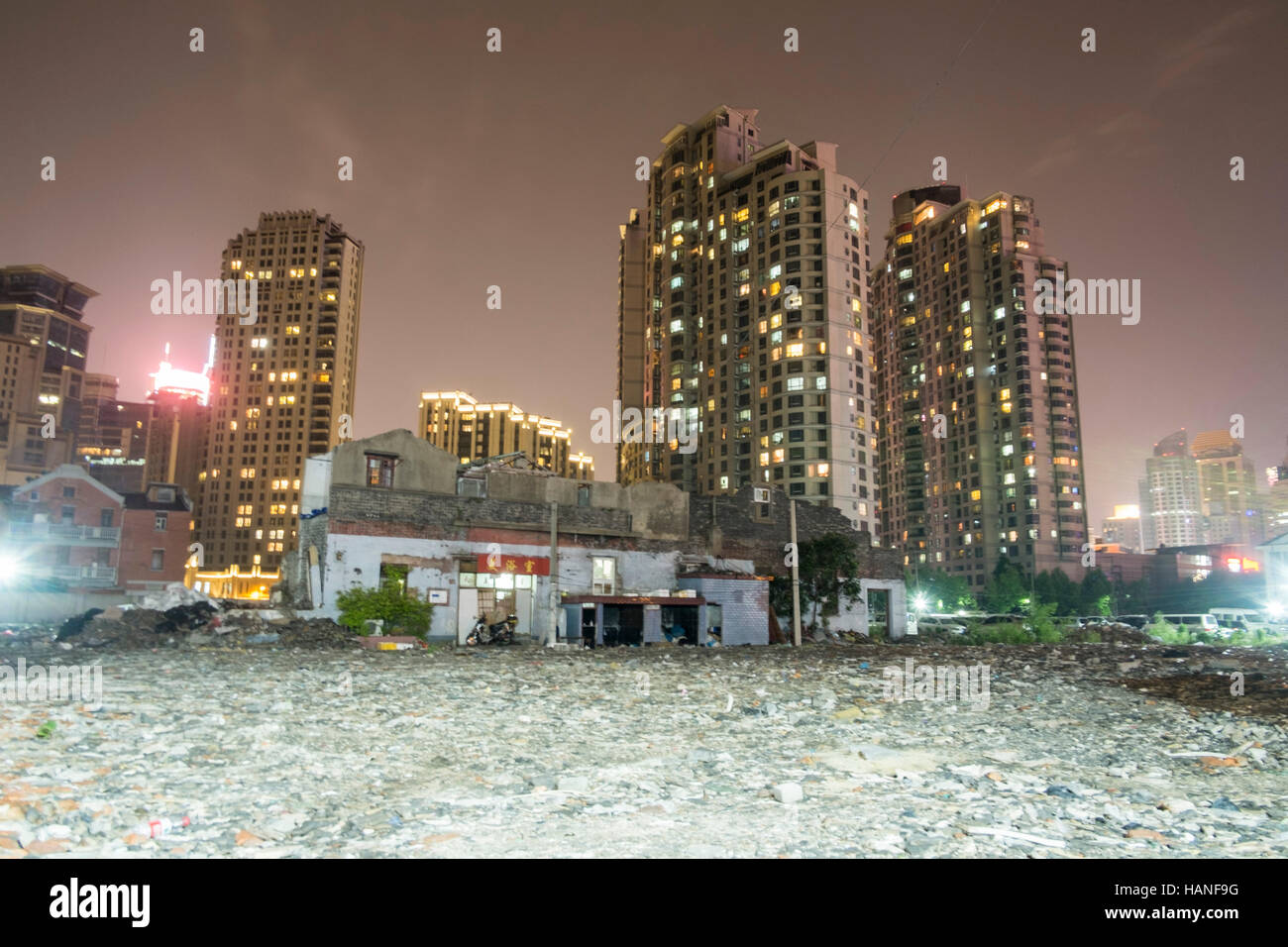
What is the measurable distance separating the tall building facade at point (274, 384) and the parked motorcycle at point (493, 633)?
106043mm

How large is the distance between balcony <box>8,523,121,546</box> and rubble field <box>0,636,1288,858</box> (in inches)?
2258

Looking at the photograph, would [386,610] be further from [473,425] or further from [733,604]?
[473,425]

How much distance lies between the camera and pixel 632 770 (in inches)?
306

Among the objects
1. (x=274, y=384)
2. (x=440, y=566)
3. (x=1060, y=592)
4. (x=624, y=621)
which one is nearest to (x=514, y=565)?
(x=440, y=566)

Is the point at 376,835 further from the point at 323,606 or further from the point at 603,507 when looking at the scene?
the point at 603,507

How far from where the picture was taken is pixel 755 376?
100 metres

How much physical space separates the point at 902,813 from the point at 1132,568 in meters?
131

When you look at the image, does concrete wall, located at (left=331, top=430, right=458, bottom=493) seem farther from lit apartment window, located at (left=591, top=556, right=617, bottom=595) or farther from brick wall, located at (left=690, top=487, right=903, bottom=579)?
brick wall, located at (left=690, top=487, right=903, bottom=579)

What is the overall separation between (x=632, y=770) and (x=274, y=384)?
14072 cm

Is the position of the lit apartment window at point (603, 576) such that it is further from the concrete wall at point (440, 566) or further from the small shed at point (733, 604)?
the small shed at point (733, 604)

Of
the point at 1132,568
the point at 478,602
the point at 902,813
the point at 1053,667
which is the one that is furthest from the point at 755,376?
the point at 902,813

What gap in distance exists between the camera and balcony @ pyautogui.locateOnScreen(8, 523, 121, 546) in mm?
59531
